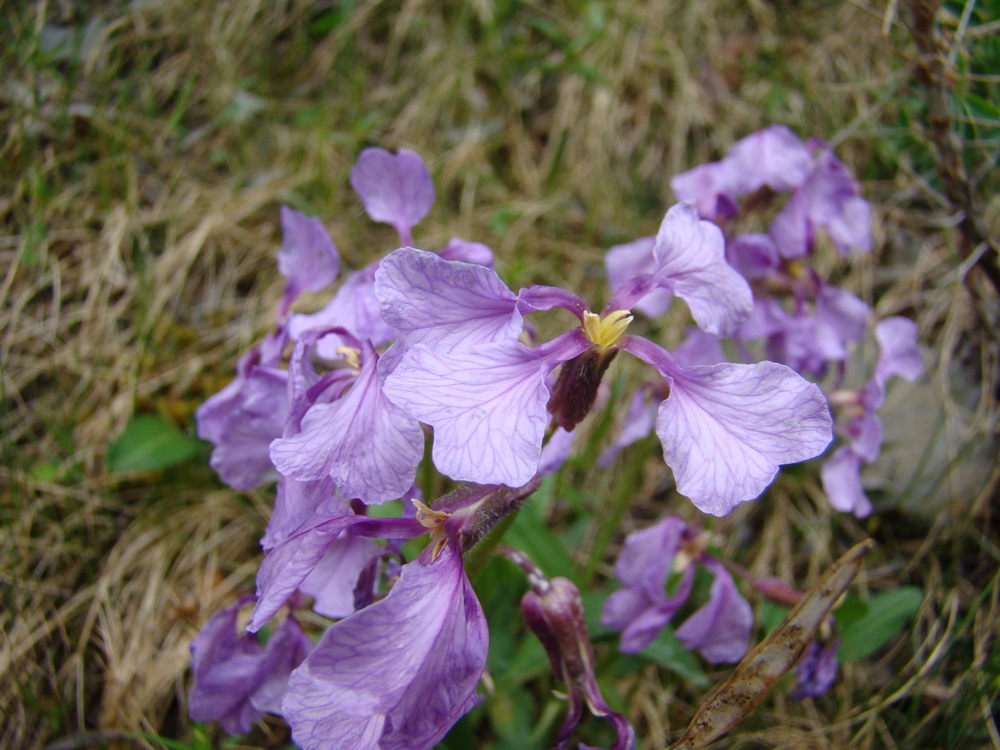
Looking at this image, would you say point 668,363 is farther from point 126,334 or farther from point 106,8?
point 106,8

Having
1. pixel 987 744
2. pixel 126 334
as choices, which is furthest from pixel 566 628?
pixel 126 334

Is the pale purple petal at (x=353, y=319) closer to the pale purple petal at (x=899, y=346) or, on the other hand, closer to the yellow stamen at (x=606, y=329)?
the yellow stamen at (x=606, y=329)

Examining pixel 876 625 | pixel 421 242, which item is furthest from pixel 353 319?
pixel 421 242

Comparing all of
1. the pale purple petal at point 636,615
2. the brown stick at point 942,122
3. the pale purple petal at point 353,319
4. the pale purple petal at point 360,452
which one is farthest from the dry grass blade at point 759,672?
the brown stick at point 942,122

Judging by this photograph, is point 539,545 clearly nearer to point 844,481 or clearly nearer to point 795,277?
point 844,481

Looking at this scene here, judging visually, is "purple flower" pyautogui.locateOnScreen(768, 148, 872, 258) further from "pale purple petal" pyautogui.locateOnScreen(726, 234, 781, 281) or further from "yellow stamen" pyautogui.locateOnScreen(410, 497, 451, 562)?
"yellow stamen" pyautogui.locateOnScreen(410, 497, 451, 562)

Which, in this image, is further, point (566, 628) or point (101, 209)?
point (101, 209)

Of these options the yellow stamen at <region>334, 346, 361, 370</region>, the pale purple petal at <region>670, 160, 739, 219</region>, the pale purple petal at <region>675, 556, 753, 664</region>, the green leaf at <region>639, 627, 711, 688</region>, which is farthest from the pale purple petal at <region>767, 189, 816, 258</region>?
the yellow stamen at <region>334, 346, 361, 370</region>
